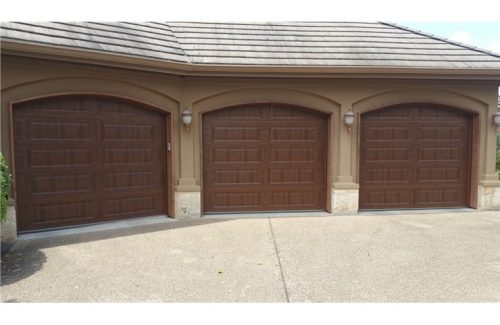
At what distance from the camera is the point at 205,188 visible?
7.02m

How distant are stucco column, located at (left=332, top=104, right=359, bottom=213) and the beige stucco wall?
0.07ft

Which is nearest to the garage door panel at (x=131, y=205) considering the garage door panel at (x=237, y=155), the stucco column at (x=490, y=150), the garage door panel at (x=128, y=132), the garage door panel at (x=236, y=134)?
the garage door panel at (x=128, y=132)

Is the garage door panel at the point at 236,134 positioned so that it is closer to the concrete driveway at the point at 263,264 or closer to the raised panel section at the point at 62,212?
the concrete driveway at the point at 263,264

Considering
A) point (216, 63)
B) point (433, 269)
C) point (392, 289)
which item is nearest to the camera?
point (392, 289)

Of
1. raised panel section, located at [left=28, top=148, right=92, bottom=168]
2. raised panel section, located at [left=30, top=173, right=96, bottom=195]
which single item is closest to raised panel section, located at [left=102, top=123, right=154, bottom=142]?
raised panel section, located at [left=28, top=148, right=92, bottom=168]

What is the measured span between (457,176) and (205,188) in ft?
18.7

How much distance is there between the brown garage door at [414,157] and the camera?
729cm

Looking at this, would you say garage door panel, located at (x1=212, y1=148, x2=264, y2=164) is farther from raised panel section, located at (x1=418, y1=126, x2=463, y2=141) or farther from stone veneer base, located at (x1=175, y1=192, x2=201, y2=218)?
raised panel section, located at (x1=418, y1=126, x2=463, y2=141)

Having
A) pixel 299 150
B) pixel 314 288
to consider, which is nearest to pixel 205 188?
pixel 299 150

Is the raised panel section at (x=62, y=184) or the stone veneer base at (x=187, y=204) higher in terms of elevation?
the raised panel section at (x=62, y=184)

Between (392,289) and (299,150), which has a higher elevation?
(299,150)

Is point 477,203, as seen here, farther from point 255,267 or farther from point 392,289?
point 255,267

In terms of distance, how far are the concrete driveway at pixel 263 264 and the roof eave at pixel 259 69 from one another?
9.60ft

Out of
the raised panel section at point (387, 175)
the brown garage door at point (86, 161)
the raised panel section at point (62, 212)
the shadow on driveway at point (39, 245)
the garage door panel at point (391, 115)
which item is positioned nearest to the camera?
the shadow on driveway at point (39, 245)
